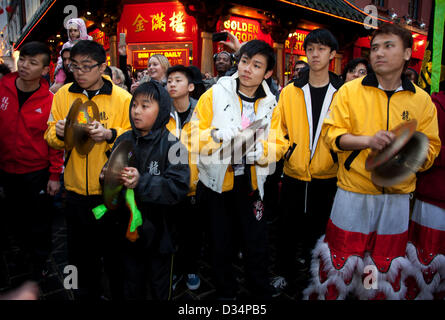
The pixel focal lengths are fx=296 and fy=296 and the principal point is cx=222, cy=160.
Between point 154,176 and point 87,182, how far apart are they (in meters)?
0.78

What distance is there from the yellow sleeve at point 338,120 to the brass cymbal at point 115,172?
5.02 feet

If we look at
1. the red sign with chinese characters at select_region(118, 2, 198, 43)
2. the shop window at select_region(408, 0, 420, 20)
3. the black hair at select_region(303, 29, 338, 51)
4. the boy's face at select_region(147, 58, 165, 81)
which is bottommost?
the boy's face at select_region(147, 58, 165, 81)

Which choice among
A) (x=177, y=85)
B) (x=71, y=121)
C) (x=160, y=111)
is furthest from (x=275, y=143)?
(x=71, y=121)

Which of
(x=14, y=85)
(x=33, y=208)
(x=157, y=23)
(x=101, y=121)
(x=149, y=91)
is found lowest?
(x=33, y=208)

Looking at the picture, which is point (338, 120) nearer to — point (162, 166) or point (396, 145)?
point (396, 145)

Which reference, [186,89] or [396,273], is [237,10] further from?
[396,273]

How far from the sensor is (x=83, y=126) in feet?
7.41

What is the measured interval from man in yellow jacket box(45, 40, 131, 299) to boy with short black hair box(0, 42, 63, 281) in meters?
0.55

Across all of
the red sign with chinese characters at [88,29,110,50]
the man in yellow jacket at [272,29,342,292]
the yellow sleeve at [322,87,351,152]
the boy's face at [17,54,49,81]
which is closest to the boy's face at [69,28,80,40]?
the boy's face at [17,54,49,81]

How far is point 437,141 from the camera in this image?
222 centimetres

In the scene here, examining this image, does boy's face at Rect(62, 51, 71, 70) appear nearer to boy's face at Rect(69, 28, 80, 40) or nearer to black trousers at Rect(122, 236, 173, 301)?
boy's face at Rect(69, 28, 80, 40)

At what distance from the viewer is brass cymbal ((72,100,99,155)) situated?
221cm

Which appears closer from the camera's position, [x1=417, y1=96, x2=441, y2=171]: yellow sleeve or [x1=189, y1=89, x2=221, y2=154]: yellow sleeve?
[x1=417, y1=96, x2=441, y2=171]: yellow sleeve
